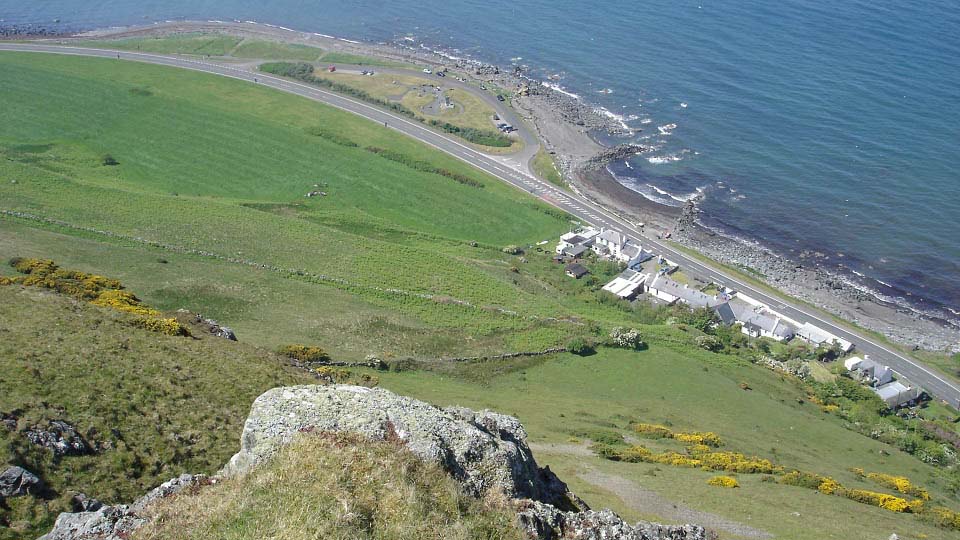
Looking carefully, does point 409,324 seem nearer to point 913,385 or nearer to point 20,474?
point 20,474

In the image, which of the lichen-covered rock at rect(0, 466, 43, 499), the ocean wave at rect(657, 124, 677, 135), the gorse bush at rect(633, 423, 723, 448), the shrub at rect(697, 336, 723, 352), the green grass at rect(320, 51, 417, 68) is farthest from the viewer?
the green grass at rect(320, 51, 417, 68)

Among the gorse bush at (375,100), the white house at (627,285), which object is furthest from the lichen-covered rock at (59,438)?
the gorse bush at (375,100)

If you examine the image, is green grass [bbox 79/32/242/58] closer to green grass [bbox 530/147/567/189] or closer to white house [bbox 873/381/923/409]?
green grass [bbox 530/147/567/189]

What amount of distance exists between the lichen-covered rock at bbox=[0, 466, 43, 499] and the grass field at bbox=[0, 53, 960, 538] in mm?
1995

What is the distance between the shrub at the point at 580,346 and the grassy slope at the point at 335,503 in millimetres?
41440

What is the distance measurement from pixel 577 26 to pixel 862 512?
172277mm

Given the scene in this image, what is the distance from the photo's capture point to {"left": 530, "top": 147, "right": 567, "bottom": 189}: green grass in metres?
125

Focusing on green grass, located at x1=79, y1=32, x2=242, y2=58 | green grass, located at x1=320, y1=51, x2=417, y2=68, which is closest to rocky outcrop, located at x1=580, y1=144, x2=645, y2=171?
green grass, located at x1=320, y1=51, x2=417, y2=68

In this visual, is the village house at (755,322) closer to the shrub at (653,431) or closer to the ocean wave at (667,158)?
the shrub at (653,431)

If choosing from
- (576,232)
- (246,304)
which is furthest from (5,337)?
(576,232)

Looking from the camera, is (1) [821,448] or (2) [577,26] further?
(2) [577,26]

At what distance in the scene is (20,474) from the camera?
28.0 m

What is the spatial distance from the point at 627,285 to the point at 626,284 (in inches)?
9.8

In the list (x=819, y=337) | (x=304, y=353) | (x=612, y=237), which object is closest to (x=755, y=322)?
(x=819, y=337)
